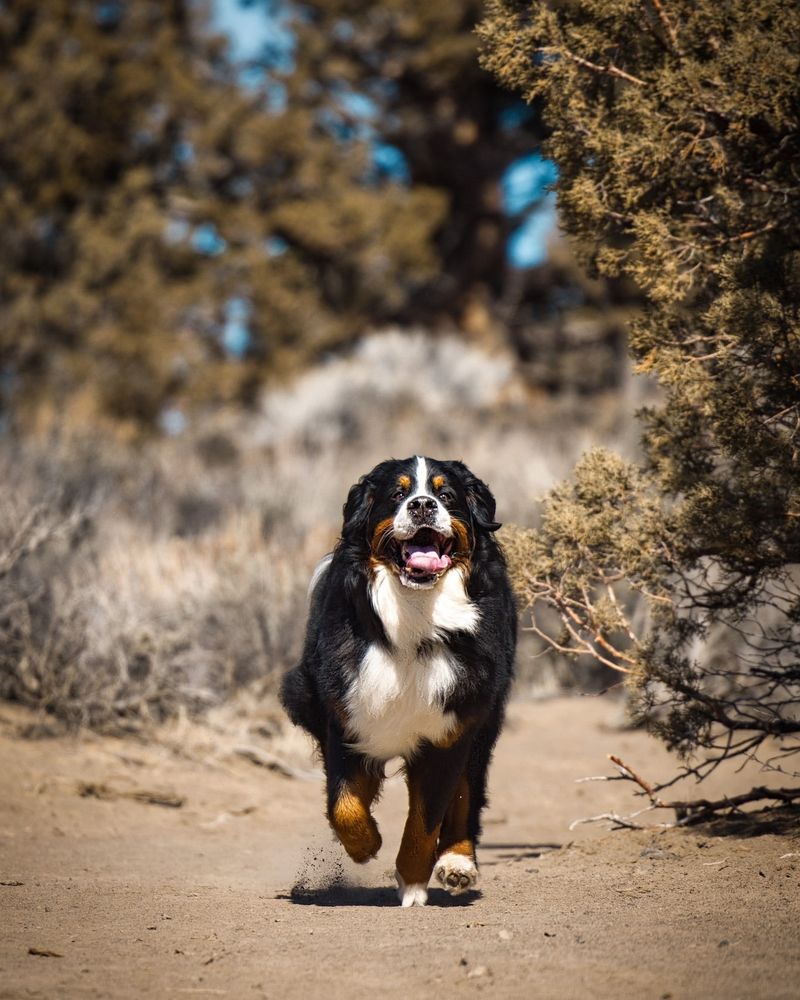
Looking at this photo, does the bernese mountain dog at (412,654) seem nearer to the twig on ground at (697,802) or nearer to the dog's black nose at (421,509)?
the dog's black nose at (421,509)

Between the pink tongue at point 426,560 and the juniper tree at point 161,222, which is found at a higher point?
the juniper tree at point 161,222

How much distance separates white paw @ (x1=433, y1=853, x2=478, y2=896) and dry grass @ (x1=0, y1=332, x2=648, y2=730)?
14.8 feet

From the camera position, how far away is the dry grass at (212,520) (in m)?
10.2

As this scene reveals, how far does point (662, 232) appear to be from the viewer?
6.76 metres

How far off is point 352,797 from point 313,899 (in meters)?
0.67

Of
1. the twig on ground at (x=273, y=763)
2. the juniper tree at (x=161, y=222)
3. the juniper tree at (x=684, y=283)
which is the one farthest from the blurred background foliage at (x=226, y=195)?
the juniper tree at (x=684, y=283)

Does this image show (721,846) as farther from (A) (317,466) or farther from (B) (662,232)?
(A) (317,466)

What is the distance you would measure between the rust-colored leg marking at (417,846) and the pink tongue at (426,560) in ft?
3.31

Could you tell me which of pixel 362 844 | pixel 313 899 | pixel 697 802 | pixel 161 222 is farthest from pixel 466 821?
pixel 161 222

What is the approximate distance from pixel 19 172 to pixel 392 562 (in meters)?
24.0

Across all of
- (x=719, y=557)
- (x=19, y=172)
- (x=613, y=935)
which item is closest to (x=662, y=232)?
(x=719, y=557)

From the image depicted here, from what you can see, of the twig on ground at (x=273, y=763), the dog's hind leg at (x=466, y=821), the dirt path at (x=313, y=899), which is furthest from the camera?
the twig on ground at (x=273, y=763)

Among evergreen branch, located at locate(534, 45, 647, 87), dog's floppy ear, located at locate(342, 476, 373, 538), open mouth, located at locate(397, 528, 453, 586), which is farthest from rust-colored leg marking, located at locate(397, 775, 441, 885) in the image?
evergreen branch, located at locate(534, 45, 647, 87)

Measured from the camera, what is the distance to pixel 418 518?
5.72 metres
